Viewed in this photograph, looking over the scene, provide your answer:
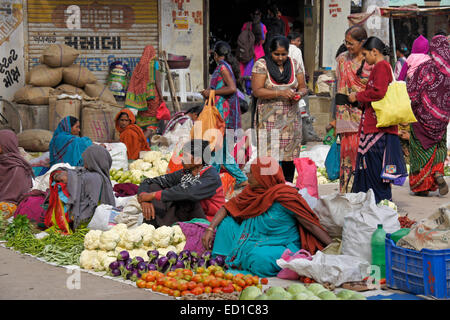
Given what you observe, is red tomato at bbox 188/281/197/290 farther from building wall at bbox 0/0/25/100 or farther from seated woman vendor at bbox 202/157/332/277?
building wall at bbox 0/0/25/100

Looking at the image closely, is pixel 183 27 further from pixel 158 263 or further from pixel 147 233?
pixel 158 263

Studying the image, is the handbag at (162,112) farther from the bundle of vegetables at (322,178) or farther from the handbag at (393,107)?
the handbag at (393,107)

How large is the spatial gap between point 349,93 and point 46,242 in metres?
3.38

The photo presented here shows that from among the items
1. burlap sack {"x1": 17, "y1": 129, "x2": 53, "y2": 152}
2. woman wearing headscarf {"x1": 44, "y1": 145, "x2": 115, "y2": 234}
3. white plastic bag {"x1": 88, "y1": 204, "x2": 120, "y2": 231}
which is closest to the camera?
white plastic bag {"x1": 88, "y1": 204, "x2": 120, "y2": 231}

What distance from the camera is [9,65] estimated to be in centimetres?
1195

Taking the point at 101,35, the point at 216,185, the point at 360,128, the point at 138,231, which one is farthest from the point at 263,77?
the point at 101,35

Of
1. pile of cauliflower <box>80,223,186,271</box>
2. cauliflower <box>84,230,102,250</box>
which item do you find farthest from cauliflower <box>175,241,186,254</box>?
cauliflower <box>84,230,102,250</box>

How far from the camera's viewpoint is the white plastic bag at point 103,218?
20.3ft

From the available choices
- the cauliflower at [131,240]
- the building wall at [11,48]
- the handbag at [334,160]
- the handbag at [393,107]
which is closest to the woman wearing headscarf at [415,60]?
the handbag at [334,160]

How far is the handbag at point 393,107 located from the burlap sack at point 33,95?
6.48 meters

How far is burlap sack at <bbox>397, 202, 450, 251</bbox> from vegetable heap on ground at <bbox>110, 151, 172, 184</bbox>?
4936 mm

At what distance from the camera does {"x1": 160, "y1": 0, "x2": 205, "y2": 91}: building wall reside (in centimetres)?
1284

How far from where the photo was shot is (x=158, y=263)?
17.0ft
